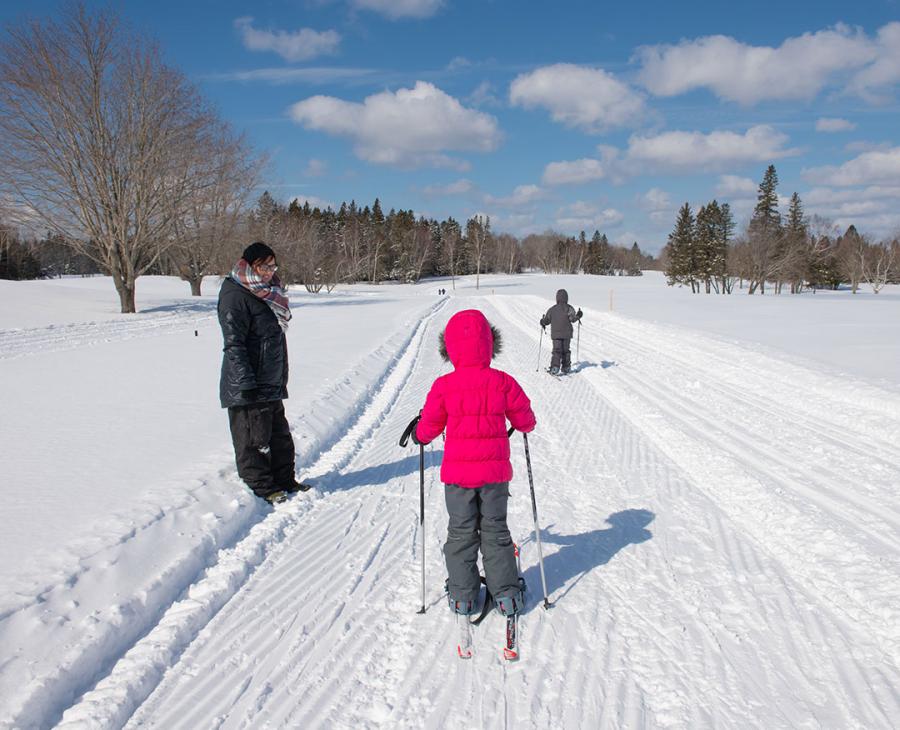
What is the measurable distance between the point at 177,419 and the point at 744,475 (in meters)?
6.73

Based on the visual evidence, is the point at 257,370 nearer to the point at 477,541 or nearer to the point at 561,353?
the point at 477,541

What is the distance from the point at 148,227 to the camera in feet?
85.1

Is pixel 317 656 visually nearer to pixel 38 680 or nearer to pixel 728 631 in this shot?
pixel 38 680

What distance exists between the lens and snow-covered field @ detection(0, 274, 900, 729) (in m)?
2.67

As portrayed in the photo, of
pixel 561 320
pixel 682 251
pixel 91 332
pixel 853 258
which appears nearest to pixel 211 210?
pixel 91 332

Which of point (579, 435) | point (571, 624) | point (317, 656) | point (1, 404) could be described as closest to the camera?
point (317, 656)

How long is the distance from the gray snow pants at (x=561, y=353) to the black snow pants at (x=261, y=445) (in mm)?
6960

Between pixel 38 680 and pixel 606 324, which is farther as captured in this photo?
pixel 606 324

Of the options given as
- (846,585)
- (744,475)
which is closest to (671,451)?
(744,475)

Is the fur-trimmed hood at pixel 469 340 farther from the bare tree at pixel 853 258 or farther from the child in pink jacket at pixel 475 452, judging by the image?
the bare tree at pixel 853 258

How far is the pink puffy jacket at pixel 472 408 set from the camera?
3174mm

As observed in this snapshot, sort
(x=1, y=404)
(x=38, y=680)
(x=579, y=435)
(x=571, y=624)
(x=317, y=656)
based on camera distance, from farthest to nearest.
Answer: (x=1, y=404)
(x=579, y=435)
(x=571, y=624)
(x=317, y=656)
(x=38, y=680)

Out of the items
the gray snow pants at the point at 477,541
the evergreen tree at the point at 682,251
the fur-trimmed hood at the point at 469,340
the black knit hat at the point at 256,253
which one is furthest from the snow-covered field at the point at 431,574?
the evergreen tree at the point at 682,251

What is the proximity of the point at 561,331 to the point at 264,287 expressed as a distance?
7225mm
